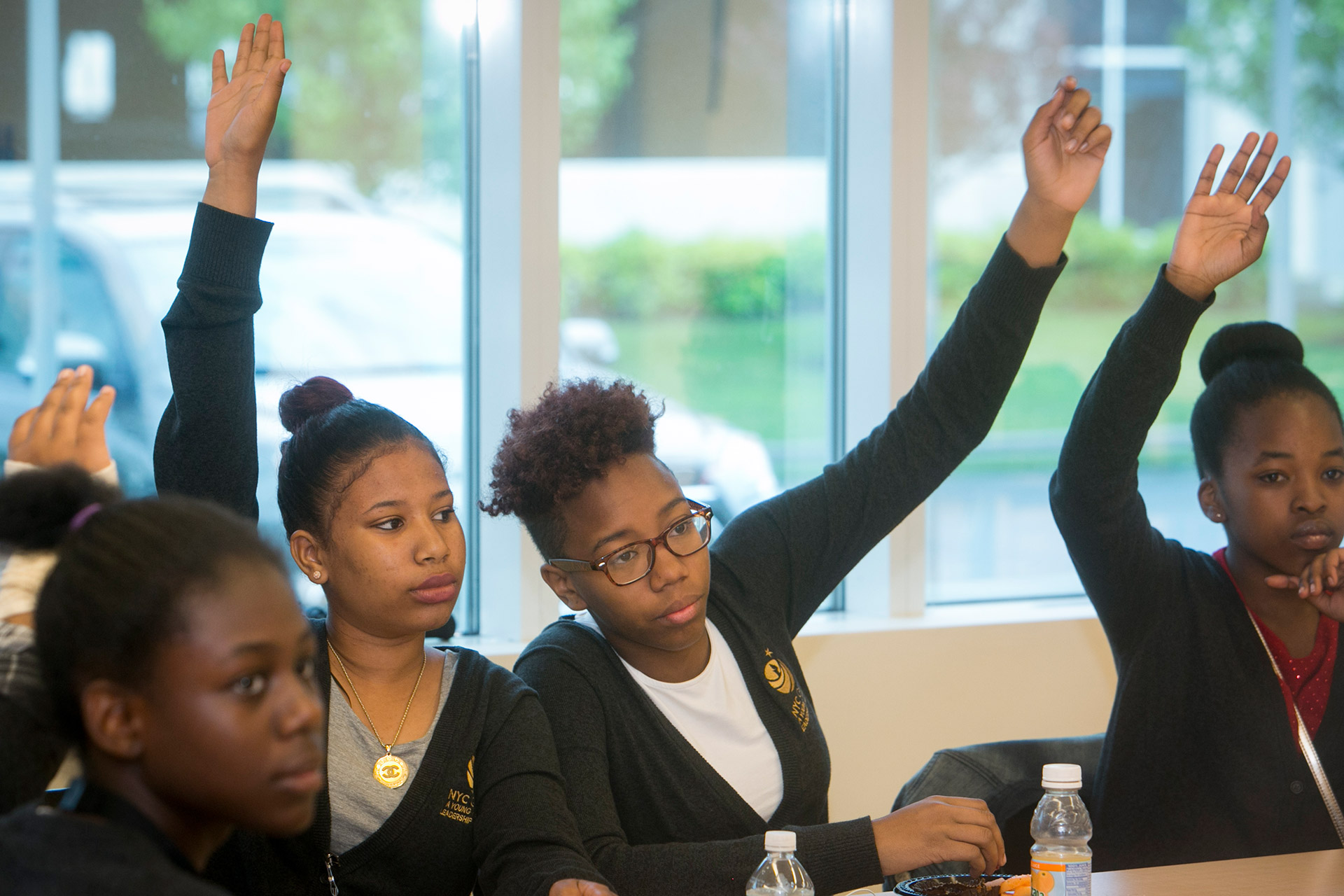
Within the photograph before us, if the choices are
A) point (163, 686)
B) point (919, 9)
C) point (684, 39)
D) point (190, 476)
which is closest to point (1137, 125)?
point (919, 9)

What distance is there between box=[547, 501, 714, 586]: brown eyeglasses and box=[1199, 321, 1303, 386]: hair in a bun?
1.12 meters

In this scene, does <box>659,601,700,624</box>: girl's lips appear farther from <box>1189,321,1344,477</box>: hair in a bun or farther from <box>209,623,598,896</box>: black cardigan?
<box>1189,321,1344,477</box>: hair in a bun

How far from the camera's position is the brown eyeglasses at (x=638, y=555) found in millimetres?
1771

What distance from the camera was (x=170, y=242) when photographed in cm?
265

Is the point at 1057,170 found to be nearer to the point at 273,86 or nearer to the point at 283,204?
the point at 273,86

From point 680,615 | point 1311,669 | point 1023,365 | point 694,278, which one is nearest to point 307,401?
point 680,615

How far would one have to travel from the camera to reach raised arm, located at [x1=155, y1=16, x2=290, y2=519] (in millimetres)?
1637

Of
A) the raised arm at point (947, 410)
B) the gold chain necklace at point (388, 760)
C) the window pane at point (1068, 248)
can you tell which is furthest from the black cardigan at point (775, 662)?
the window pane at point (1068, 248)

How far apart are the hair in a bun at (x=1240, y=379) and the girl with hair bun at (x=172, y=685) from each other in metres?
1.73

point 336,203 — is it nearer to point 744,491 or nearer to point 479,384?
point 479,384

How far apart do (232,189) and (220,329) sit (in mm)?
202

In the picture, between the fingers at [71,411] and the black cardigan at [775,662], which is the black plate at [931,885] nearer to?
the black cardigan at [775,662]

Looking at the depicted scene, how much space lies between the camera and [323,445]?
170 cm

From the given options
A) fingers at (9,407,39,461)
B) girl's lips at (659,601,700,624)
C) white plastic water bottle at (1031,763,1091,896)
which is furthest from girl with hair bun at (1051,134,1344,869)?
fingers at (9,407,39,461)
